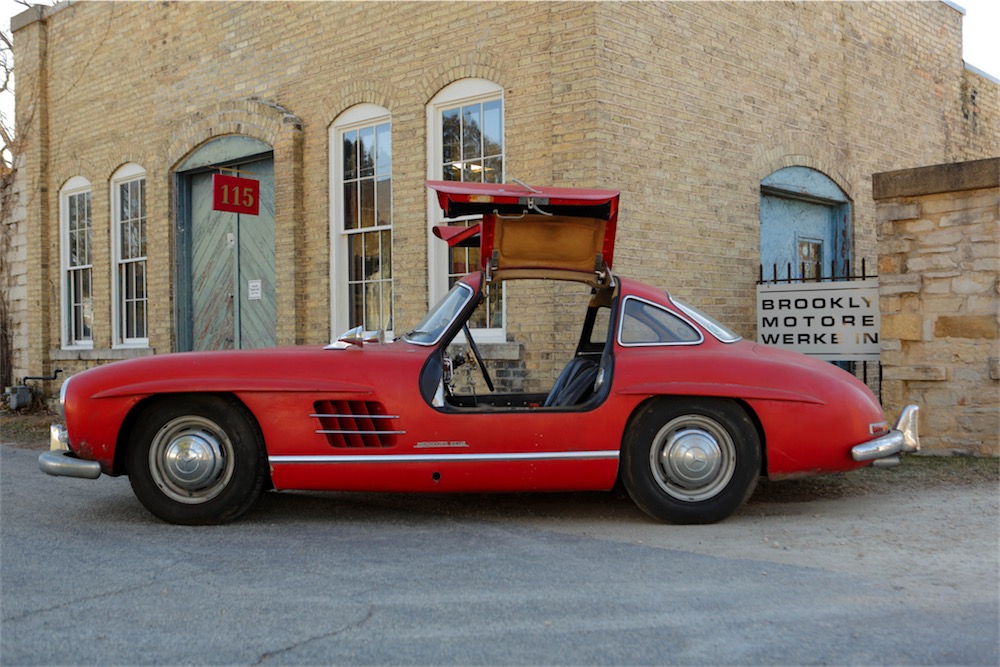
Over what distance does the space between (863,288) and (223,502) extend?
22.5 feet

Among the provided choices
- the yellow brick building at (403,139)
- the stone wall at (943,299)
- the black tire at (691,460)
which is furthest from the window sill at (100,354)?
the stone wall at (943,299)

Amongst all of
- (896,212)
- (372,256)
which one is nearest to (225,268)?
(372,256)

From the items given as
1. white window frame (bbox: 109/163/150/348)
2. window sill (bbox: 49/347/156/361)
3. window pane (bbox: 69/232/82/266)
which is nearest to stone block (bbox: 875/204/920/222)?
window sill (bbox: 49/347/156/361)

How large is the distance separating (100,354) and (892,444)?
1218cm

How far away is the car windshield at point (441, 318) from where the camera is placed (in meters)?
5.64

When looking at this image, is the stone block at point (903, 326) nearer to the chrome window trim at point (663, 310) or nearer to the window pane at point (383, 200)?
the chrome window trim at point (663, 310)

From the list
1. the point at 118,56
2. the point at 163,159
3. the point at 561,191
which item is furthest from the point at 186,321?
the point at 561,191

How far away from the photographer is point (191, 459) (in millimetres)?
5211

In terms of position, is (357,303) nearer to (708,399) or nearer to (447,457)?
(447,457)

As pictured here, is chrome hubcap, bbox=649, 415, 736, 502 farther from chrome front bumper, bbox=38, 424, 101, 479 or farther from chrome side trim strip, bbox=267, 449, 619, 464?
chrome front bumper, bbox=38, 424, 101, 479

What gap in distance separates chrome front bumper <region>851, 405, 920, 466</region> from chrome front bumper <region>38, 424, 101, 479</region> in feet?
14.5

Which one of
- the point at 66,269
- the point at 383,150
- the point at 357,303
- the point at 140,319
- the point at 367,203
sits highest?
the point at 383,150

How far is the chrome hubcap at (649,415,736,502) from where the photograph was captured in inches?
204

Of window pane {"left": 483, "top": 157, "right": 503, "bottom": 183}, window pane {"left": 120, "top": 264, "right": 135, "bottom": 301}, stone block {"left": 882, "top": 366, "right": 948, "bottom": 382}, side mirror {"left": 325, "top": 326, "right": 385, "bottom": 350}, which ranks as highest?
window pane {"left": 483, "top": 157, "right": 503, "bottom": 183}
